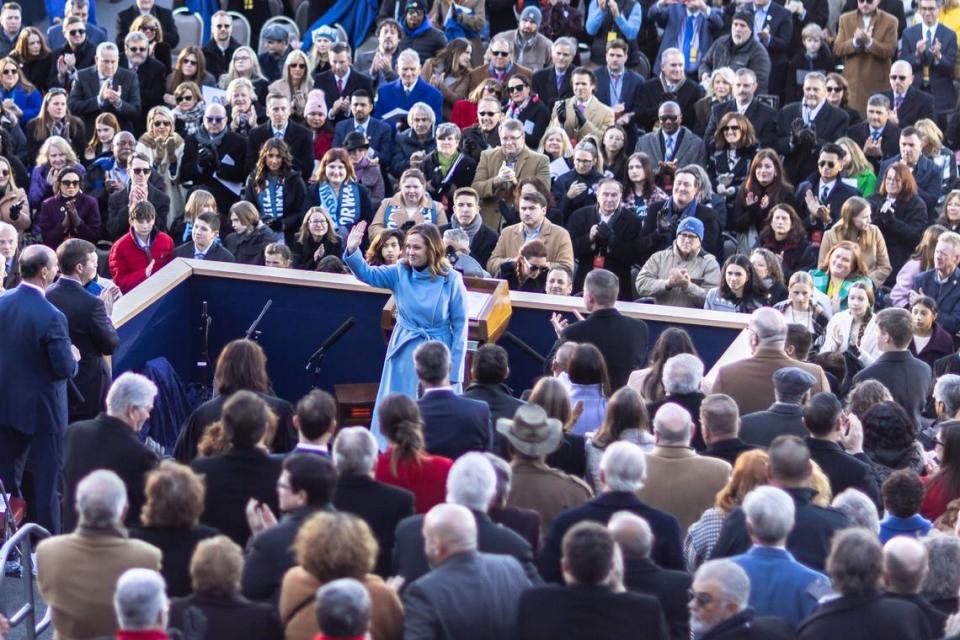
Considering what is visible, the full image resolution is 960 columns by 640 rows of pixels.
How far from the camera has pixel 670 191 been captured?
49.1ft

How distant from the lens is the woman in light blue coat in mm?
11000

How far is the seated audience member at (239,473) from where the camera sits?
8.07 metres

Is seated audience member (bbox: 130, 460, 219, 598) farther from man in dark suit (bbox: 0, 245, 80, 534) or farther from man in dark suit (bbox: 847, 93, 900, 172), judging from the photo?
man in dark suit (bbox: 847, 93, 900, 172)

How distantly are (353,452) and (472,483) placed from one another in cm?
65

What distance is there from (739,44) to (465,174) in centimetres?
326

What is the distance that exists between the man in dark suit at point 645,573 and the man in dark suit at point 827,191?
25.5 ft

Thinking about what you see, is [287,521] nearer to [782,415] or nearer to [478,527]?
[478,527]

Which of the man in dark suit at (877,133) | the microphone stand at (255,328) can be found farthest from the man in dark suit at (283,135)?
the man in dark suit at (877,133)

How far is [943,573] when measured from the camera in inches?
294

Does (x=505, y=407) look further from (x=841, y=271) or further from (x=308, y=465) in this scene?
Answer: (x=841, y=271)

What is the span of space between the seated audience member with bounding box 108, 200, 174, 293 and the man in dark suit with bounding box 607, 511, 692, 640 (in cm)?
713

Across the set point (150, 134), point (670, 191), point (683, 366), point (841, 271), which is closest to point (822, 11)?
point (670, 191)

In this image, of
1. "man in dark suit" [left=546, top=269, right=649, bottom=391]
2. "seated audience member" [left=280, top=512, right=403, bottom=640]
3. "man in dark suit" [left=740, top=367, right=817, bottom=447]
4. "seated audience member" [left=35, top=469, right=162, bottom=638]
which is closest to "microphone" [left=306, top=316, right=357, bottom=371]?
"man in dark suit" [left=546, top=269, right=649, bottom=391]

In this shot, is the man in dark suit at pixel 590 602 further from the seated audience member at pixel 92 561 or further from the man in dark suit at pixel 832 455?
the man in dark suit at pixel 832 455
